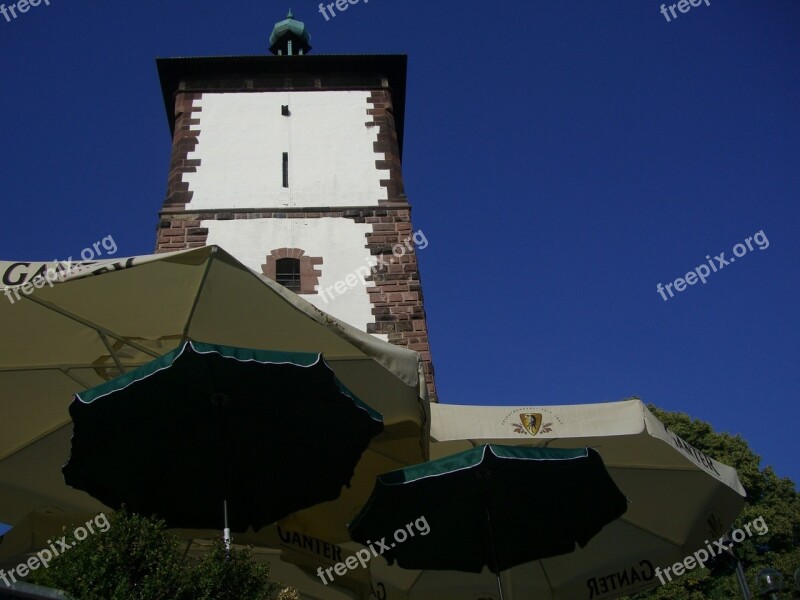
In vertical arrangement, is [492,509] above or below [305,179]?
below

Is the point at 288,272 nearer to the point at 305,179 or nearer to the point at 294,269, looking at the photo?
the point at 294,269

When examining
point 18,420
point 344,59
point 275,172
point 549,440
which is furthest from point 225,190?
point 549,440

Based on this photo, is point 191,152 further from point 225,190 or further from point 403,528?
point 403,528

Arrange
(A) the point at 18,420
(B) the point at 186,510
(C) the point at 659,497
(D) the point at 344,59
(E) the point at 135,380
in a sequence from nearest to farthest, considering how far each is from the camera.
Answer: (E) the point at 135,380 → (B) the point at 186,510 → (A) the point at 18,420 → (C) the point at 659,497 → (D) the point at 344,59

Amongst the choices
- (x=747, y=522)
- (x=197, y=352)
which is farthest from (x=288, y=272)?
(x=747, y=522)

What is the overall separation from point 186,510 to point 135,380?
5.49ft

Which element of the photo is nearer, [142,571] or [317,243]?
[142,571]

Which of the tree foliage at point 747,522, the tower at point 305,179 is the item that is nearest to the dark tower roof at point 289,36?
the tower at point 305,179

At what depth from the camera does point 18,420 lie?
7383mm

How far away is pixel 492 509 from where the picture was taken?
6777 millimetres

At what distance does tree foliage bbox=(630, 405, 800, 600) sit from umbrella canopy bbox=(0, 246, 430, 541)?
55.0ft

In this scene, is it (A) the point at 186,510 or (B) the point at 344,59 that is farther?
(B) the point at 344,59

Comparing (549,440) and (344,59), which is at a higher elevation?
(344,59)

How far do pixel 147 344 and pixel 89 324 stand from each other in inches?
24.1
